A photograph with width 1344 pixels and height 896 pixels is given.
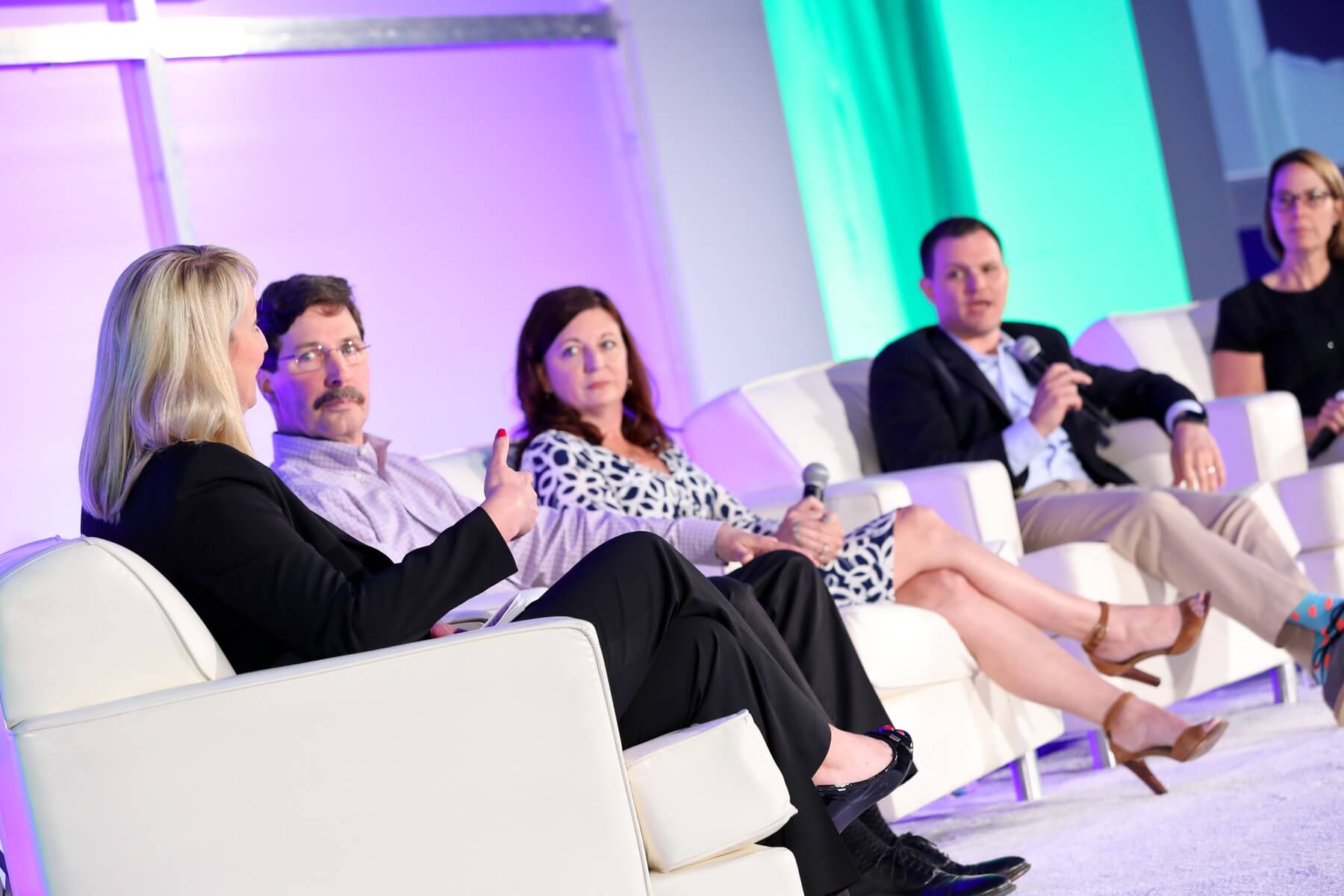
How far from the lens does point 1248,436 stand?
3.79 metres

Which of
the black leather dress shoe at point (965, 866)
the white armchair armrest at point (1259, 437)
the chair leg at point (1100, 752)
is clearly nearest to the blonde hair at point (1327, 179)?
the white armchair armrest at point (1259, 437)

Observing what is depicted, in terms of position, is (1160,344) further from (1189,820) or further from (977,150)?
(1189,820)

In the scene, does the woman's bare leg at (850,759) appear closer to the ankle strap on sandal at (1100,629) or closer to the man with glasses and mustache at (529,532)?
the man with glasses and mustache at (529,532)

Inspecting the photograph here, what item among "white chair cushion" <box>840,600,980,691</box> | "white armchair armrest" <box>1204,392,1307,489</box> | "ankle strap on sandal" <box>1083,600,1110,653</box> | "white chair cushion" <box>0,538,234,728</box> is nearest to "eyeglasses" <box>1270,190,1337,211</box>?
"white armchair armrest" <box>1204,392,1307,489</box>

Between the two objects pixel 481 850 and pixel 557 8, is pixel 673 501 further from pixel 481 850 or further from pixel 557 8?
pixel 557 8

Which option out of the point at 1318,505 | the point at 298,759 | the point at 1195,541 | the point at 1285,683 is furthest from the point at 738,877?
the point at 1318,505

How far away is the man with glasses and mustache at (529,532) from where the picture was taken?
2186 millimetres

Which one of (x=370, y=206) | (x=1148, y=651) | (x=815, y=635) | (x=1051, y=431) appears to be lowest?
(x=1148, y=651)

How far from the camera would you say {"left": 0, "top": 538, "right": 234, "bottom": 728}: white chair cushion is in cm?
146

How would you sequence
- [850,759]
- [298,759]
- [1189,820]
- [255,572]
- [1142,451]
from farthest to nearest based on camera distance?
[1142,451] → [1189,820] → [850,759] → [255,572] → [298,759]

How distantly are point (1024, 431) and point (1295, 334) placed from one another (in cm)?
114

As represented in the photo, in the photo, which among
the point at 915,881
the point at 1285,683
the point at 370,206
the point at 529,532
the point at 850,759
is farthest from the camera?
the point at 370,206

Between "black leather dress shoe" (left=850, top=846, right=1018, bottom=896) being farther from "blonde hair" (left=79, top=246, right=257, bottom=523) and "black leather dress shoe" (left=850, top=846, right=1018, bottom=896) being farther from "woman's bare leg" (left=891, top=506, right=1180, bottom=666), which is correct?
"blonde hair" (left=79, top=246, right=257, bottom=523)

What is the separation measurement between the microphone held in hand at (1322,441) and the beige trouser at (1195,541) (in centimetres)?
72
